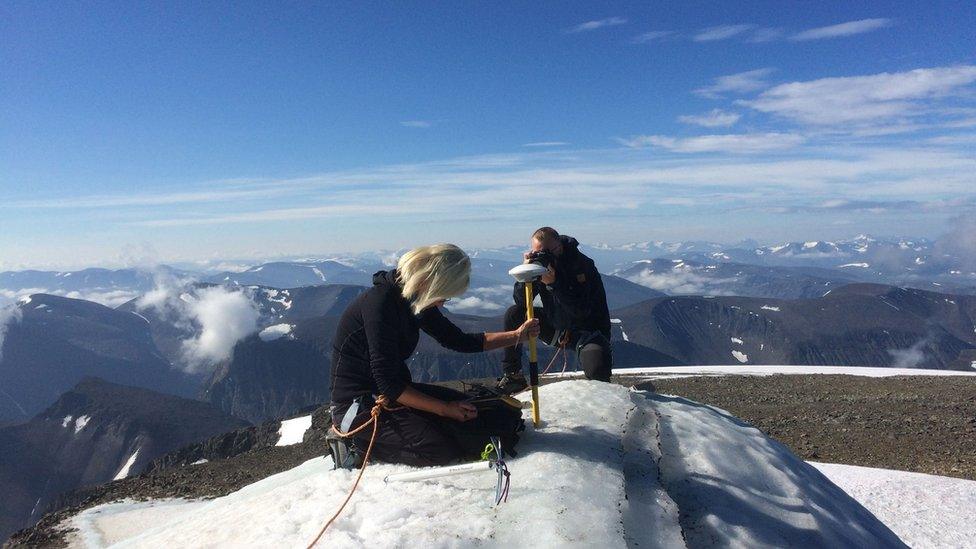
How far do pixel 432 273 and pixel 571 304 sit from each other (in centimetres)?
508

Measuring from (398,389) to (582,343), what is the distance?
536cm

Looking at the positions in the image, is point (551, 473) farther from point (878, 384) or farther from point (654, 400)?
point (878, 384)

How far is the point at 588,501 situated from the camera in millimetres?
5906

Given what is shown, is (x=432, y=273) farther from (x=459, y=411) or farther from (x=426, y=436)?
(x=426, y=436)

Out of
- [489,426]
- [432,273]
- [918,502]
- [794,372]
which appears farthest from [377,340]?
[794,372]

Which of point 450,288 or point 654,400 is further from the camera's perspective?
point 654,400

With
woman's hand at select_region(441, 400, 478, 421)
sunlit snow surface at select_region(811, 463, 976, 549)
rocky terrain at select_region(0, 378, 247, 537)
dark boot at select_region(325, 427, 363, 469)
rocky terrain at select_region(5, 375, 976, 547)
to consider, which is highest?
woman's hand at select_region(441, 400, 478, 421)

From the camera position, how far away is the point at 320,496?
21.3 feet

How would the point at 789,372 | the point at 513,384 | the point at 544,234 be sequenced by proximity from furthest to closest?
the point at 789,372 → the point at 544,234 → the point at 513,384

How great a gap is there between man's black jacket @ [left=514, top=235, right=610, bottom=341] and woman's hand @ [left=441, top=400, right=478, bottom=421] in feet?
14.1

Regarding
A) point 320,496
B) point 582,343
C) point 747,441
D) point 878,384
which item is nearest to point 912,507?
point 747,441

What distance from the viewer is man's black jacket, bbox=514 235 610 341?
11.0m

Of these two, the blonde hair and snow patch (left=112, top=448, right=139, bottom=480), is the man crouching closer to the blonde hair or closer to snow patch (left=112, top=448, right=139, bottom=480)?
the blonde hair

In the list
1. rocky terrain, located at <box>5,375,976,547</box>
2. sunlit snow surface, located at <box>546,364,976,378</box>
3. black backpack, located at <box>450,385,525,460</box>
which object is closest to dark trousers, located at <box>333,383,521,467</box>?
black backpack, located at <box>450,385,525,460</box>
